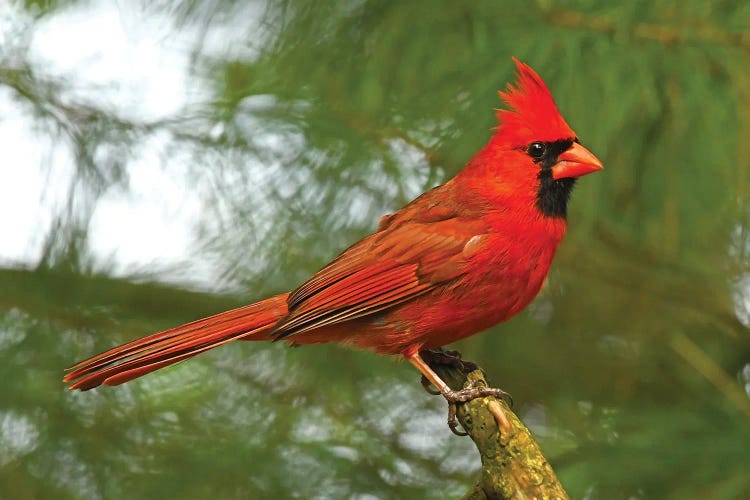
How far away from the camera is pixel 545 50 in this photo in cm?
268

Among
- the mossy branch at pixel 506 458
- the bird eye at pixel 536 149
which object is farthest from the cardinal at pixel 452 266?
the mossy branch at pixel 506 458

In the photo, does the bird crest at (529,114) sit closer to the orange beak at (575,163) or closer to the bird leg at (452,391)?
the orange beak at (575,163)

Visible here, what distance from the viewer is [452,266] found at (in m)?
2.42

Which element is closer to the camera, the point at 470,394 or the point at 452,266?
the point at 470,394

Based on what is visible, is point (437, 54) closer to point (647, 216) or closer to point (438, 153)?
point (438, 153)

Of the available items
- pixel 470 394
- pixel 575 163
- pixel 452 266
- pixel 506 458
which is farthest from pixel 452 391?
pixel 575 163

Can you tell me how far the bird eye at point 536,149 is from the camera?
251cm

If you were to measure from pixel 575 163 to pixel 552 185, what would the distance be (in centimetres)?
9

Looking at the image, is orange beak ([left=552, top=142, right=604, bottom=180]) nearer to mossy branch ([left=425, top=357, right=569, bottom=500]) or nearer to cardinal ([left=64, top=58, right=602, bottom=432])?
cardinal ([left=64, top=58, right=602, bottom=432])

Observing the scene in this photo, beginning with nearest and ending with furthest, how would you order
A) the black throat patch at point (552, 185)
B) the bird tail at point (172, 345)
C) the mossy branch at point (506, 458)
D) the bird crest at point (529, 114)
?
the mossy branch at point (506, 458) → the bird tail at point (172, 345) → the bird crest at point (529, 114) → the black throat patch at point (552, 185)

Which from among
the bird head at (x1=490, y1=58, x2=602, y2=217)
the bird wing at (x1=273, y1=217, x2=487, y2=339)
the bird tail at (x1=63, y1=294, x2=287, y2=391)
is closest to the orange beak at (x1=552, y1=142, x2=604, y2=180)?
the bird head at (x1=490, y1=58, x2=602, y2=217)

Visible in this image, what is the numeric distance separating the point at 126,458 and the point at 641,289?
1.49 metres

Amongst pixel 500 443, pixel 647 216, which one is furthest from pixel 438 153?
pixel 500 443

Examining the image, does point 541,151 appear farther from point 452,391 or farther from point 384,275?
point 452,391
